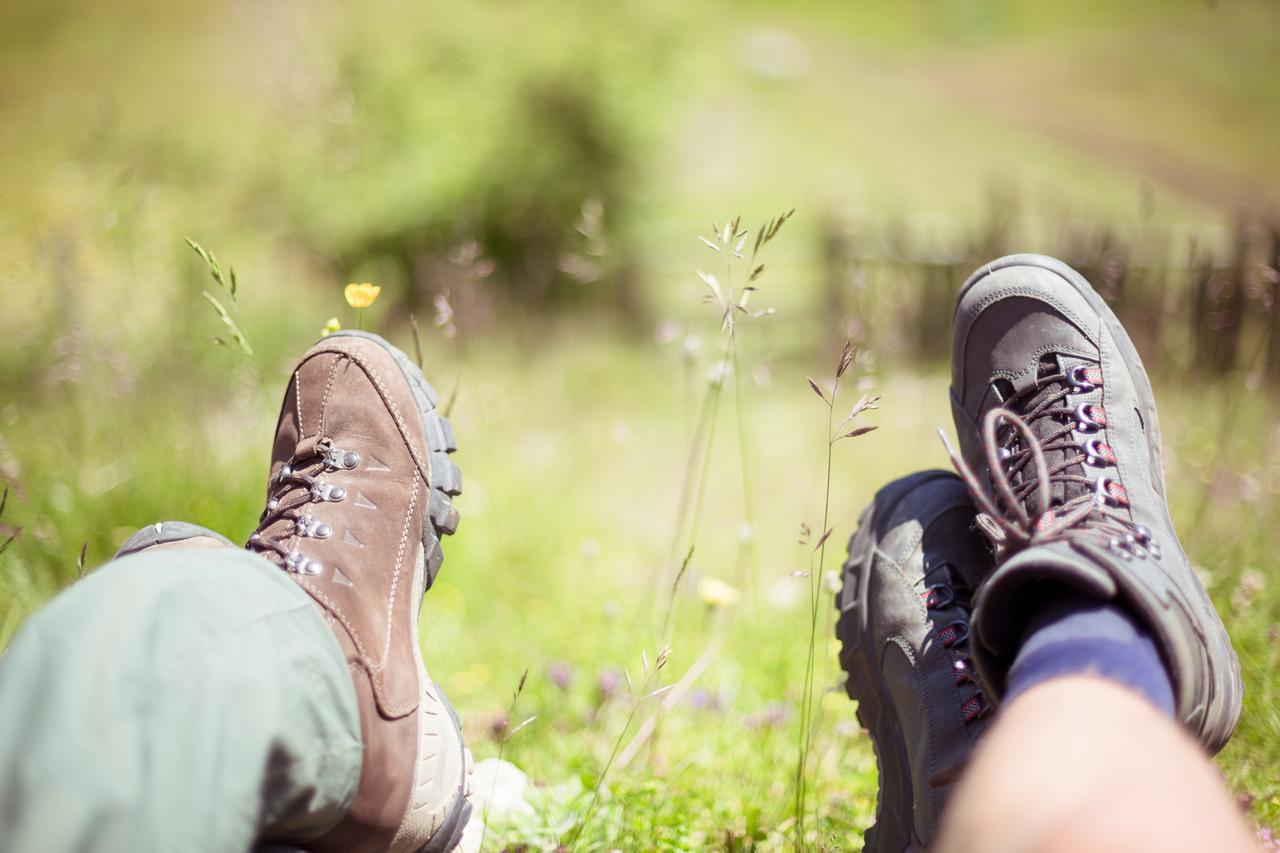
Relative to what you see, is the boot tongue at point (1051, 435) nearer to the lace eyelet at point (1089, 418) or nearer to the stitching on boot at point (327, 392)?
the lace eyelet at point (1089, 418)

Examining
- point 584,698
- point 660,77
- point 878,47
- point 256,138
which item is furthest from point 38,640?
point 878,47

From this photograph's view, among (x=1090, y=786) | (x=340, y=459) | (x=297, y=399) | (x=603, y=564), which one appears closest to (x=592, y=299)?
(x=603, y=564)

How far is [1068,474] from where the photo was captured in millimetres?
1413

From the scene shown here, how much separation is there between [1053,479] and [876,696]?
0.48m

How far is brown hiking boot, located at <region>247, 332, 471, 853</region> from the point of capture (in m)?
1.13

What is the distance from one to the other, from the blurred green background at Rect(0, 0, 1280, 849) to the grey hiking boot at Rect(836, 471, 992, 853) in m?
0.19

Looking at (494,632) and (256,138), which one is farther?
(256,138)

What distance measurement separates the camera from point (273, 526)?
4.44ft

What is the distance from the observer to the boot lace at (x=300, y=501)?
125 cm

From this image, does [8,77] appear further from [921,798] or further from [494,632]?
[921,798]

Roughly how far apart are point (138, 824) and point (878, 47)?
17359mm

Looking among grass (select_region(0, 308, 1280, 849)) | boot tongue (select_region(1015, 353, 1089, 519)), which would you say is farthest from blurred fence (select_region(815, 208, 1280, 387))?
boot tongue (select_region(1015, 353, 1089, 519))

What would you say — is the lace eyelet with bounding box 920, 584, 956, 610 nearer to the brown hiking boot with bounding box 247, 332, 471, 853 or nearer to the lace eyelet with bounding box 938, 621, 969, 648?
the lace eyelet with bounding box 938, 621, 969, 648

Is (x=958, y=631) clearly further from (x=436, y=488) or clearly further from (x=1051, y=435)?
(x=436, y=488)
